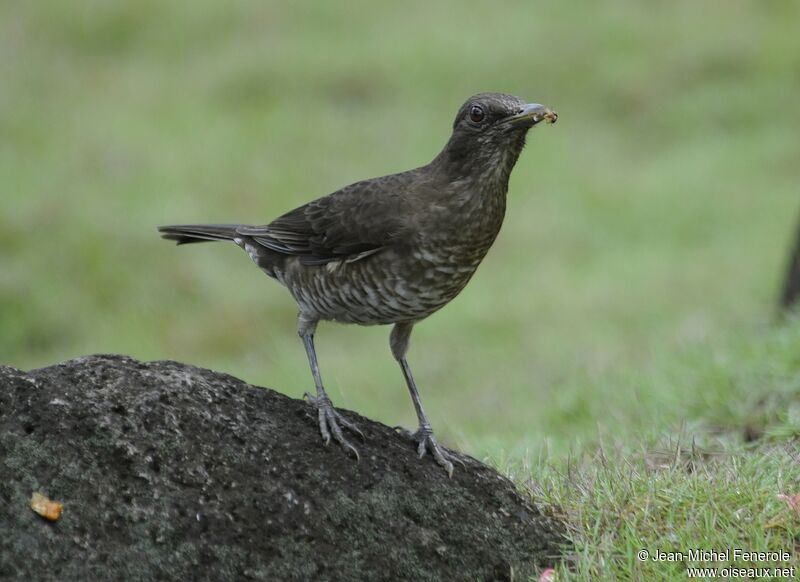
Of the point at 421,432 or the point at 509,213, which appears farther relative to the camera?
the point at 509,213

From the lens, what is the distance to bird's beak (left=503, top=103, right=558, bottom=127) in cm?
383

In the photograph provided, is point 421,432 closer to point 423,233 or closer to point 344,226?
point 423,233

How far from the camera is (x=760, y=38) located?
46.9 ft

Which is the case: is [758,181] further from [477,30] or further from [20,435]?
[20,435]

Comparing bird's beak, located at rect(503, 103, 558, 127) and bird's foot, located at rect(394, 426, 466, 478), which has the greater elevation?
bird's beak, located at rect(503, 103, 558, 127)

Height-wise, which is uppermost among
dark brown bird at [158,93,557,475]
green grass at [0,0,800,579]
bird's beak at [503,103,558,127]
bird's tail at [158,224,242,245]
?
green grass at [0,0,800,579]

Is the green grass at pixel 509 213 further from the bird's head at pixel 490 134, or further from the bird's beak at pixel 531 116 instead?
the bird's beak at pixel 531 116

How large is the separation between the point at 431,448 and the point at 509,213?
742 centimetres

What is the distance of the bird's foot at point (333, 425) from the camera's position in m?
3.63

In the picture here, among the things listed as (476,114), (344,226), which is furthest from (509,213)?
(476,114)

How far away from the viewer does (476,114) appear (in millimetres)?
4004

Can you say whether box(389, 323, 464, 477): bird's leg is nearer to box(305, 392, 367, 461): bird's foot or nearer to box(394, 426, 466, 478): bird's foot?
box(394, 426, 466, 478): bird's foot

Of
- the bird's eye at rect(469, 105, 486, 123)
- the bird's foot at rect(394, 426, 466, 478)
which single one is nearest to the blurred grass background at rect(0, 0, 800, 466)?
the bird's foot at rect(394, 426, 466, 478)

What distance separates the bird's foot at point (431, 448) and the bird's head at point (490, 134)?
963 millimetres
